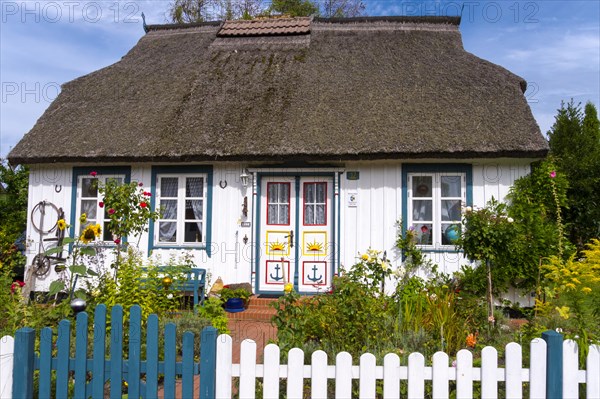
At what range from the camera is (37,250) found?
8.98 m

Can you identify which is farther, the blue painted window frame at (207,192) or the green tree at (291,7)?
the green tree at (291,7)

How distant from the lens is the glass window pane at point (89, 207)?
898 centimetres

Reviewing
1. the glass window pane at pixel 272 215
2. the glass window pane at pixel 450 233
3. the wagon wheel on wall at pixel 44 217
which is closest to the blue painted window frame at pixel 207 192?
the glass window pane at pixel 272 215

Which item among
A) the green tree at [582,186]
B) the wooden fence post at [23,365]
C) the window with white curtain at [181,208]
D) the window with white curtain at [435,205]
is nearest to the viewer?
the wooden fence post at [23,365]

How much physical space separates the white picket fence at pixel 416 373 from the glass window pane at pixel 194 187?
5.84 metres

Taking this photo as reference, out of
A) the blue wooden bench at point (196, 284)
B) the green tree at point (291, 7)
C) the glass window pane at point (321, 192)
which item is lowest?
the blue wooden bench at point (196, 284)

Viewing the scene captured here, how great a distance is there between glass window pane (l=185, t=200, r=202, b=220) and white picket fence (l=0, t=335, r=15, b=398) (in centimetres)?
549

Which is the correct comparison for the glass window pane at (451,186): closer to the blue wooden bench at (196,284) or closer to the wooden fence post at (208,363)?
the blue wooden bench at (196,284)

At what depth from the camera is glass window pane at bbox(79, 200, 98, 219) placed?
8977 mm

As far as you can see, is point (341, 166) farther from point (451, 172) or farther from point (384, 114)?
point (451, 172)

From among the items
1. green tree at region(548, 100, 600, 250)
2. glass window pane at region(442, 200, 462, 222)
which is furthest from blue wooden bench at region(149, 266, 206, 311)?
green tree at region(548, 100, 600, 250)

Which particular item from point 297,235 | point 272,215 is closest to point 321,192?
point 297,235

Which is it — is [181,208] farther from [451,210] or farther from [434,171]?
[451,210]

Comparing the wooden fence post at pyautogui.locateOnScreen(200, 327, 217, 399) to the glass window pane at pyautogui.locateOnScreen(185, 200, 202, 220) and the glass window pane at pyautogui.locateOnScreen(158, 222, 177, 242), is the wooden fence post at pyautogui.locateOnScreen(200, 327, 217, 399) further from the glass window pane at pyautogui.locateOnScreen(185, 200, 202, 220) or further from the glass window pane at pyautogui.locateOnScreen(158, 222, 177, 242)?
the glass window pane at pyautogui.locateOnScreen(158, 222, 177, 242)
